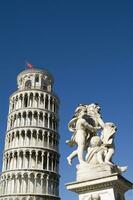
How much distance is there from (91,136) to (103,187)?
4.63 feet

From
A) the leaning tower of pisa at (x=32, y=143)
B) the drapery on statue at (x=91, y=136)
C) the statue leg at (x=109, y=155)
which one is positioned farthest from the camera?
the leaning tower of pisa at (x=32, y=143)

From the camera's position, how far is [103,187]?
6.75 m

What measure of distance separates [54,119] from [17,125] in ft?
23.6

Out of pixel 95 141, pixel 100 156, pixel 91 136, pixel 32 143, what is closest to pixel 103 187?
Result: pixel 100 156

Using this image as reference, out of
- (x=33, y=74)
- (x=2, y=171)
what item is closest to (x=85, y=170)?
(x=2, y=171)

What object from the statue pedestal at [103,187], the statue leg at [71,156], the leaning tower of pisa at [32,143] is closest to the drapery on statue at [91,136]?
the statue leg at [71,156]

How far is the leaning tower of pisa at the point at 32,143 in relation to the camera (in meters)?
54.0

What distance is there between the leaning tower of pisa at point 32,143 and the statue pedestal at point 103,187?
47418 millimetres

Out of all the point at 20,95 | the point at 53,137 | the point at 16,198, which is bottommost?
the point at 16,198

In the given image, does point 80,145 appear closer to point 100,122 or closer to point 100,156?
point 100,156

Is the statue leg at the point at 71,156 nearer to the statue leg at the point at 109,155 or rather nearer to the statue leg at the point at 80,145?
the statue leg at the point at 80,145

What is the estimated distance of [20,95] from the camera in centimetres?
6247

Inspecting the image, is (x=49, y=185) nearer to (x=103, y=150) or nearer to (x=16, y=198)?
→ (x=16, y=198)

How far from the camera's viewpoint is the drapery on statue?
7.21 metres
